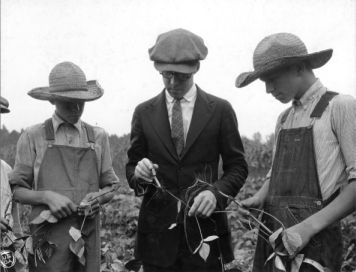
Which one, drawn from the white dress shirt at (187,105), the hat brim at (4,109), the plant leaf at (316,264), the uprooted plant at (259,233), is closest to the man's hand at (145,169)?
the uprooted plant at (259,233)

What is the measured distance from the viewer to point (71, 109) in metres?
Result: 3.02

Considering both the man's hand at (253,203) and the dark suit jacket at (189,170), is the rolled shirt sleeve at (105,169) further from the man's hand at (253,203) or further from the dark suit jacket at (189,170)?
the man's hand at (253,203)

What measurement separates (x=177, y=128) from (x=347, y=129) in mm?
871

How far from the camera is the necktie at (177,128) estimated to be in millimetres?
2787

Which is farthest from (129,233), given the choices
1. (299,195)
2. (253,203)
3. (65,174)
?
(299,195)

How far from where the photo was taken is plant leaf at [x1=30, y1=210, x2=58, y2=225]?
2.78 meters

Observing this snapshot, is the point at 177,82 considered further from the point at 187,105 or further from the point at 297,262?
the point at 297,262

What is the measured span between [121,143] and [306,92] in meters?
11.4

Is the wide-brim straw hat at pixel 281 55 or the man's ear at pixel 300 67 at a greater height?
the wide-brim straw hat at pixel 281 55

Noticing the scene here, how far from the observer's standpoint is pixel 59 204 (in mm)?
2752

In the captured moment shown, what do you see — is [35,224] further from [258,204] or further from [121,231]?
[121,231]

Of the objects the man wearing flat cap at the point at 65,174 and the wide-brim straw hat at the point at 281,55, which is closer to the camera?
the wide-brim straw hat at the point at 281,55

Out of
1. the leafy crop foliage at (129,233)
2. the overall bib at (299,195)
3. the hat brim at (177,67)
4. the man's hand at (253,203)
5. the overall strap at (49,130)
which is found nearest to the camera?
the overall bib at (299,195)

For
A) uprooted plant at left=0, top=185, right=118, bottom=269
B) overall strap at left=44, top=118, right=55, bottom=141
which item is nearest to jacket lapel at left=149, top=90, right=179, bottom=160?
uprooted plant at left=0, top=185, right=118, bottom=269
